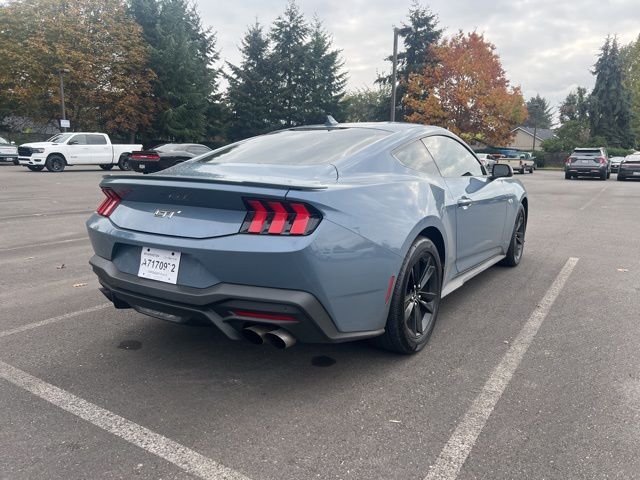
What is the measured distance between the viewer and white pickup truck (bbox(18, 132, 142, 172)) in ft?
70.9

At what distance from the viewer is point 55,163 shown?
22.1 meters

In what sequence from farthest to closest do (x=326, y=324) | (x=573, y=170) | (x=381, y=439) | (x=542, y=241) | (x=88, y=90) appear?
(x=88, y=90) → (x=573, y=170) → (x=542, y=241) → (x=326, y=324) → (x=381, y=439)

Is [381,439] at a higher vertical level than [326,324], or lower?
lower

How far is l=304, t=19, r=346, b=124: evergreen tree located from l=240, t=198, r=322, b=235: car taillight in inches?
1573

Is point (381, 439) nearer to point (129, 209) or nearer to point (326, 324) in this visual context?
point (326, 324)

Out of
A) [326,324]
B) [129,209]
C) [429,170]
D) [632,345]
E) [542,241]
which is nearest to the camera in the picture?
[326,324]

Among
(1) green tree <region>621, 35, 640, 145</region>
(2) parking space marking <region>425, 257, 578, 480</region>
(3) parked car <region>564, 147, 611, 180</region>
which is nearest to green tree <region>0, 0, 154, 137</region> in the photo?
(3) parked car <region>564, 147, 611, 180</region>

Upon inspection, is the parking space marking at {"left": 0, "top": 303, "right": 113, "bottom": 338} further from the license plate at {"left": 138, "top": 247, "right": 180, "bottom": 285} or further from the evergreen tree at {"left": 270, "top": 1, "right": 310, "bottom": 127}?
the evergreen tree at {"left": 270, "top": 1, "right": 310, "bottom": 127}

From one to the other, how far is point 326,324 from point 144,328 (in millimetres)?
1755

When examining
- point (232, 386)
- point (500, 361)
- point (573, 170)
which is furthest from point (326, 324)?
point (573, 170)

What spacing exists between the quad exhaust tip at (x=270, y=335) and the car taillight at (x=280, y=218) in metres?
0.49

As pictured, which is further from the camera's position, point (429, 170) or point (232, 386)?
point (429, 170)

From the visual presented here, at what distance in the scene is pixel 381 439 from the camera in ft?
7.78

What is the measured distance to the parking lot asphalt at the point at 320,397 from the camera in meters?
2.20
